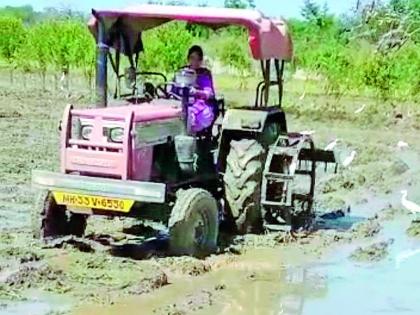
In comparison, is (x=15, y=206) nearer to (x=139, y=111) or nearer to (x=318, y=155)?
(x=139, y=111)

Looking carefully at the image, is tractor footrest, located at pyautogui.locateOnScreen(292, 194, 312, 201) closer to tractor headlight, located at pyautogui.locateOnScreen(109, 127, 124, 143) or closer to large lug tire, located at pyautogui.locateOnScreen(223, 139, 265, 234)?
large lug tire, located at pyautogui.locateOnScreen(223, 139, 265, 234)

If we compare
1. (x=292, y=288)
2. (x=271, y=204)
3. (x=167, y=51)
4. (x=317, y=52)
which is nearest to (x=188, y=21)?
(x=271, y=204)

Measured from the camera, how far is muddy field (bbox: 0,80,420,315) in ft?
27.3

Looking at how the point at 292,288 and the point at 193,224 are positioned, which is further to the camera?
the point at 193,224

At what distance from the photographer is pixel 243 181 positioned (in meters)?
10.8

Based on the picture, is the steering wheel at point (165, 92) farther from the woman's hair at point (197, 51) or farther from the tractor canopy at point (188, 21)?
the tractor canopy at point (188, 21)

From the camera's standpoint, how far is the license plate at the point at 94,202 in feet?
30.9

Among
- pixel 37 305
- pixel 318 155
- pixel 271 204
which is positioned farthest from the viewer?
pixel 318 155

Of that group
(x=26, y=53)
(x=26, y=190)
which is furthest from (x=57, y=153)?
(x=26, y=53)

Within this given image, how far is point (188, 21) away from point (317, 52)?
945 inches

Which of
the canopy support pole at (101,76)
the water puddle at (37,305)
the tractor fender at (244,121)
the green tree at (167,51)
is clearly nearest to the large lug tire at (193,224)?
the tractor fender at (244,121)

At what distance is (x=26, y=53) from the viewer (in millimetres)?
35719

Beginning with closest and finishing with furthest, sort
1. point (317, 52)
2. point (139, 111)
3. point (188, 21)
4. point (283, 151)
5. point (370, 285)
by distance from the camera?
point (370, 285), point (139, 111), point (188, 21), point (283, 151), point (317, 52)

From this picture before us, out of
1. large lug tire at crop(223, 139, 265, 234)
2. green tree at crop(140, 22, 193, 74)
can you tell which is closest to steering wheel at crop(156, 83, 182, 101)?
large lug tire at crop(223, 139, 265, 234)
